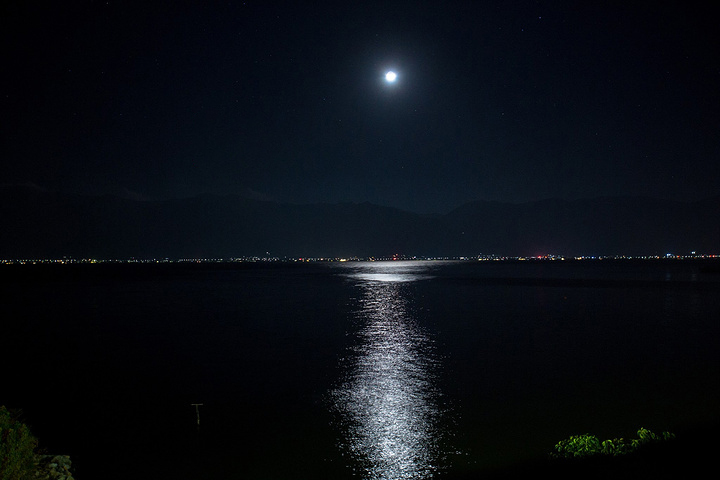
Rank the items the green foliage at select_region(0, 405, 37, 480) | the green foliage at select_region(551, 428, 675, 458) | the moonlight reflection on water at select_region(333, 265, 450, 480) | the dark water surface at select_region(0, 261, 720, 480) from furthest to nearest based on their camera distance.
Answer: the dark water surface at select_region(0, 261, 720, 480) < the moonlight reflection on water at select_region(333, 265, 450, 480) < the green foliage at select_region(551, 428, 675, 458) < the green foliage at select_region(0, 405, 37, 480)

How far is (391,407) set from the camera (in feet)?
36.7

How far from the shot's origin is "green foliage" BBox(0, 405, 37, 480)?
5996 mm

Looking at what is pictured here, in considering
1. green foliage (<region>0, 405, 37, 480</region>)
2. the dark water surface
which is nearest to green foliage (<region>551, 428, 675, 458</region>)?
the dark water surface

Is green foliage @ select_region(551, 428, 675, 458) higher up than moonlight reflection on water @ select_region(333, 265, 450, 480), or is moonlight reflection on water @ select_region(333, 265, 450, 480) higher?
green foliage @ select_region(551, 428, 675, 458)

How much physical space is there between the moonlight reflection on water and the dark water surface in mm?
52

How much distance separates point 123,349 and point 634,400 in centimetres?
2023

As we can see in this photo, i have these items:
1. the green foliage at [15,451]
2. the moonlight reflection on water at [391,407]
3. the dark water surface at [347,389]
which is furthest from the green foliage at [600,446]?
the green foliage at [15,451]

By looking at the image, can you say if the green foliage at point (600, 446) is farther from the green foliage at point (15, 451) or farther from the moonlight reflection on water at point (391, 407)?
the green foliage at point (15, 451)

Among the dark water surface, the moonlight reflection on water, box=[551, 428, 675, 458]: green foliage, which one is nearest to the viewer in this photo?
box=[551, 428, 675, 458]: green foliage

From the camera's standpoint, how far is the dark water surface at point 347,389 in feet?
29.9

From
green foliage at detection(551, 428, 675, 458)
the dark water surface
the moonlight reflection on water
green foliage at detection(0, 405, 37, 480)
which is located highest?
green foliage at detection(0, 405, 37, 480)

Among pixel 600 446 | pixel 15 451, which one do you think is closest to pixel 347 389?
pixel 600 446

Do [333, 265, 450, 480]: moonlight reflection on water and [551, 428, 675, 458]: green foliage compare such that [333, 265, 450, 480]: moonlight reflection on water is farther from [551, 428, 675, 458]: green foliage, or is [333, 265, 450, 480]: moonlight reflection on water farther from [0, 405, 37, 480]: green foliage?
[0, 405, 37, 480]: green foliage

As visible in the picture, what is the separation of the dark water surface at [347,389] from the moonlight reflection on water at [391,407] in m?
0.05
